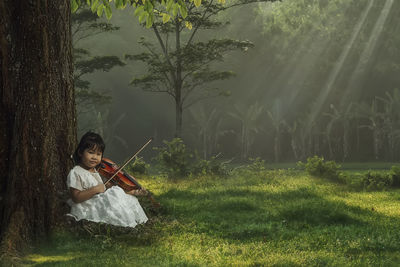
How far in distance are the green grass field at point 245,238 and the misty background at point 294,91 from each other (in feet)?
55.9

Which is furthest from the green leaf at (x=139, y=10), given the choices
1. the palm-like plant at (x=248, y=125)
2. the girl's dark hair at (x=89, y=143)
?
the palm-like plant at (x=248, y=125)

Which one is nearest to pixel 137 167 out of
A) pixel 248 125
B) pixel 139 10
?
pixel 139 10

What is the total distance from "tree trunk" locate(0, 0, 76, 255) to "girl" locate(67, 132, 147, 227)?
0.26 meters

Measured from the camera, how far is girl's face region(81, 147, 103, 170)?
6.01 meters

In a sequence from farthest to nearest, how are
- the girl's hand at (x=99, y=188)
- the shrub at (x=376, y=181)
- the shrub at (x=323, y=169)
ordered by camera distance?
the shrub at (x=323, y=169) → the shrub at (x=376, y=181) → the girl's hand at (x=99, y=188)

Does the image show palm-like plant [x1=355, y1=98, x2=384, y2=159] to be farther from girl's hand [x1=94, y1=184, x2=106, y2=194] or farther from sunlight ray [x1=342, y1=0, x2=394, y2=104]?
girl's hand [x1=94, y1=184, x2=106, y2=194]

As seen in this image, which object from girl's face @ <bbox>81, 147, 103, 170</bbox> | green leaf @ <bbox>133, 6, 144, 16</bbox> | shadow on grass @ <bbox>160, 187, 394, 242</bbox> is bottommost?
shadow on grass @ <bbox>160, 187, 394, 242</bbox>

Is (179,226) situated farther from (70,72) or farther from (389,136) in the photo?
(389,136)

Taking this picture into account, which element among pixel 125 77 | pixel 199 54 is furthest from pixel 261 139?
pixel 199 54

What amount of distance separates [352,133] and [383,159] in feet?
11.1

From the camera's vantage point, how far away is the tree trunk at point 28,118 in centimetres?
556

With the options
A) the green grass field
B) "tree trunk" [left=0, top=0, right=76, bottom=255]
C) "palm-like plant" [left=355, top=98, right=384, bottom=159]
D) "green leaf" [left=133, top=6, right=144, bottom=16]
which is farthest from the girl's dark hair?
"palm-like plant" [left=355, top=98, right=384, bottom=159]

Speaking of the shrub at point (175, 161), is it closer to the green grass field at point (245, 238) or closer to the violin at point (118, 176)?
the green grass field at point (245, 238)

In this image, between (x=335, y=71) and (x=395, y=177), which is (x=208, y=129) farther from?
(x=395, y=177)
